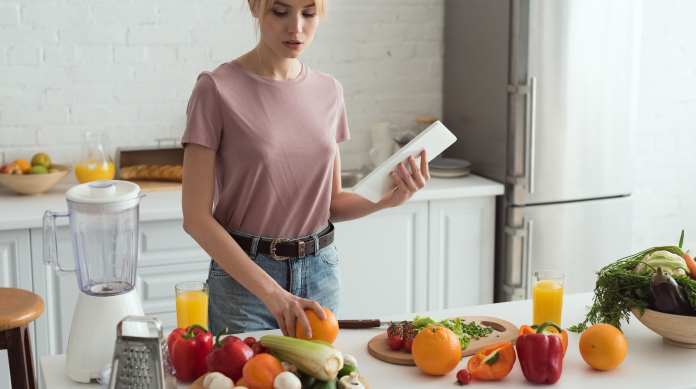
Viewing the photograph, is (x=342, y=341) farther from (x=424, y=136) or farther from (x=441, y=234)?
(x=441, y=234)

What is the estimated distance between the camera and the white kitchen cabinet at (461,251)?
3.73 m

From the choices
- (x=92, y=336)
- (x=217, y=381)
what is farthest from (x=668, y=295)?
(x=92, y=336)

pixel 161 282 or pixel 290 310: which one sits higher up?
pixel 290 310

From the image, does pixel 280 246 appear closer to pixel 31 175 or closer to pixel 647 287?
pixel 647 287

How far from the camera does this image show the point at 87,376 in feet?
6.08

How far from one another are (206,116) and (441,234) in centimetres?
179

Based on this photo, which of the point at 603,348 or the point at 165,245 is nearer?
the point at 603,348

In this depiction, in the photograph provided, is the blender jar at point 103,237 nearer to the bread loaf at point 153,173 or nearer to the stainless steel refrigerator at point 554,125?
the bread loaf at point 153,173

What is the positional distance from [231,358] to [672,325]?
92 centimetres

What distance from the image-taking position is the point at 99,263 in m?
1.97

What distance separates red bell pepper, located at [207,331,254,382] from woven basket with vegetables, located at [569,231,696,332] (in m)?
0.80

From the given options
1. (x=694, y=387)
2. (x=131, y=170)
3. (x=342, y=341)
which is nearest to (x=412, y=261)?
→ (x=131, y=170)

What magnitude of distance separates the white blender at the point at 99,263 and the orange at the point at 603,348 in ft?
2.88

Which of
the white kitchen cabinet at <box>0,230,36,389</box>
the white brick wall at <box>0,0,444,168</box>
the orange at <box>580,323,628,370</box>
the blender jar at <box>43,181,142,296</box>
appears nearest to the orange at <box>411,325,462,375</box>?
the orange at <box>580,323,628,370</box>
